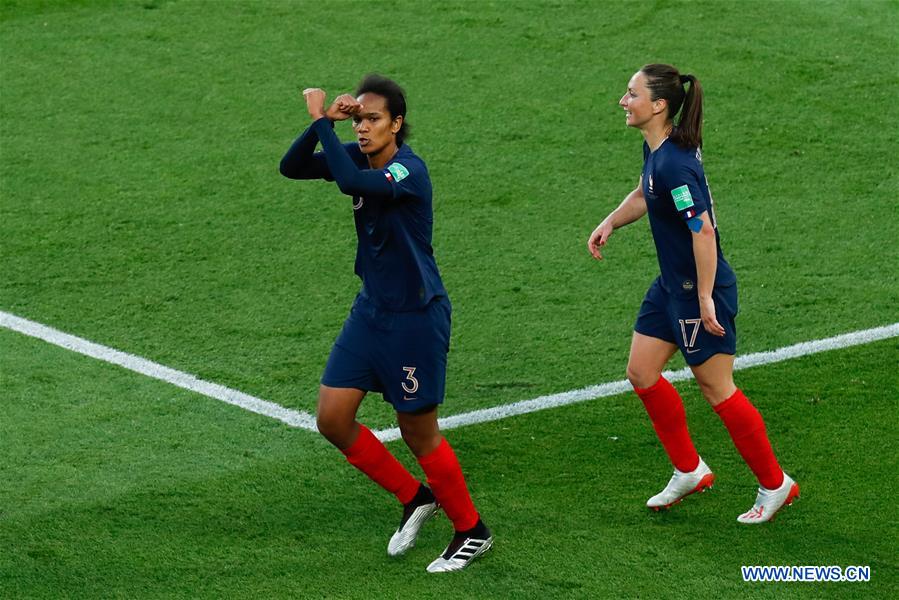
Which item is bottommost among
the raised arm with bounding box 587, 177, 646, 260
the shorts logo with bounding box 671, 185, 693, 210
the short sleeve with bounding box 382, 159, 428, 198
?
the raised arm with bounding box 587, 177, 646, 260

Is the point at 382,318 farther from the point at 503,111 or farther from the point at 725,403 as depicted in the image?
the point at 503,111

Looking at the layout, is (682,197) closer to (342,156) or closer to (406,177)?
(406,177)

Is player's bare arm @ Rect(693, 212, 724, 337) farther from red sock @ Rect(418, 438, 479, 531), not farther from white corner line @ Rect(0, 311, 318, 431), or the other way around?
white corner line @ Rect(0, 311, 318, 431)

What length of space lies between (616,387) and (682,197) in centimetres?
187

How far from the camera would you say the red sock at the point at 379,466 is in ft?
19.3

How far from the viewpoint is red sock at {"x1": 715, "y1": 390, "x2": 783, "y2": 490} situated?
5.91 metres

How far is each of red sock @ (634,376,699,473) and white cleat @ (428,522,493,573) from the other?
35.8 inches

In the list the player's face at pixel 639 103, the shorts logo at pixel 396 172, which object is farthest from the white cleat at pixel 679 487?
the shorts logo at pixel 396 172

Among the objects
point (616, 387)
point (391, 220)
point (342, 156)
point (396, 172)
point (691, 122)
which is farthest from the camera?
point (616, 387)

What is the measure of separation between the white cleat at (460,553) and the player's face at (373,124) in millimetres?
1587

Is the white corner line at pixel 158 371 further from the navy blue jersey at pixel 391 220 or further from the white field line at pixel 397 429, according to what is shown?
the navy blue jersey at pixel 391 220

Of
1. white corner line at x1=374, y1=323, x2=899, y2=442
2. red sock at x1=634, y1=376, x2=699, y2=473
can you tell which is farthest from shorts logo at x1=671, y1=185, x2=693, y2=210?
white corner line at x1=374, y1=323, x2=899, y2=442

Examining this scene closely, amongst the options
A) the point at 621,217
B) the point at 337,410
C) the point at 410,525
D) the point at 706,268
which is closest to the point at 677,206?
the point at 706,268

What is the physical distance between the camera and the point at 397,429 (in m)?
6.99
